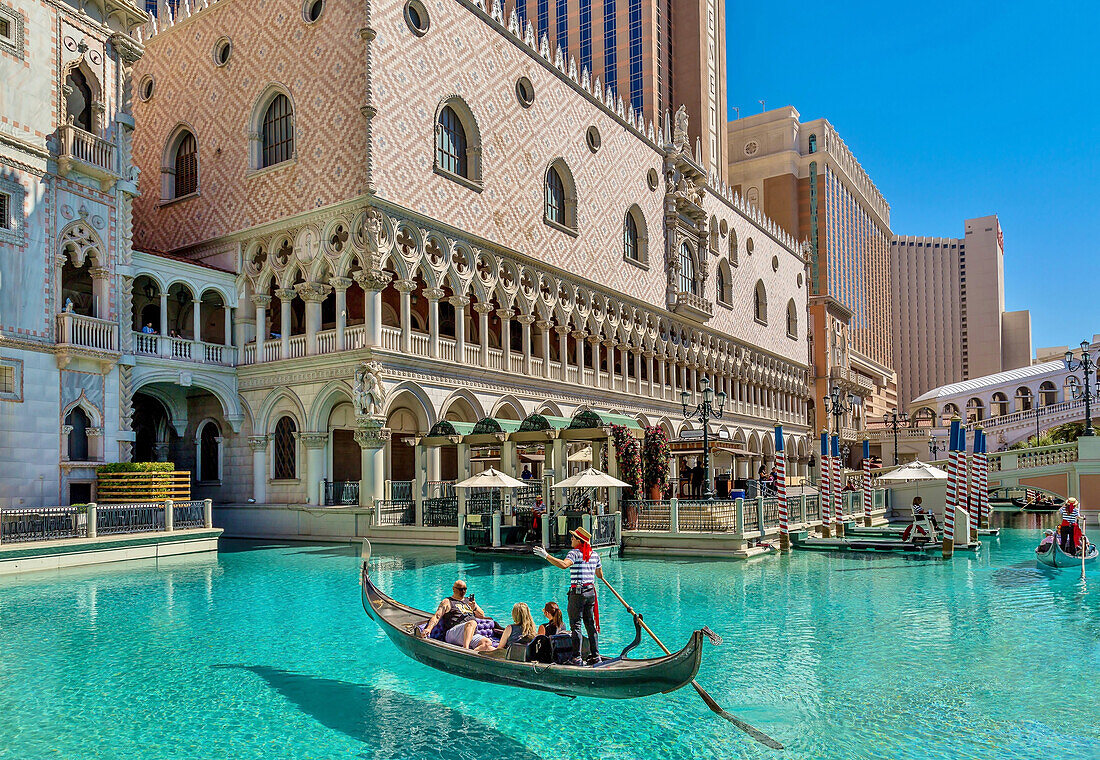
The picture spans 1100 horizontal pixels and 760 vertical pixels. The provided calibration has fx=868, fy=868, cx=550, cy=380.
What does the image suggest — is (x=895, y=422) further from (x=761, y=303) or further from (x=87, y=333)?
(x=87, y=333)

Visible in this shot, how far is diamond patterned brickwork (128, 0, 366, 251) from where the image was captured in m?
24.0

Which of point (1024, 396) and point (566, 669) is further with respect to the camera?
point (1024, 396)

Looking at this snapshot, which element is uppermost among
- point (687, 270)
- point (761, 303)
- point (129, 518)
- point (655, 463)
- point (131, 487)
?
point (687, 270)

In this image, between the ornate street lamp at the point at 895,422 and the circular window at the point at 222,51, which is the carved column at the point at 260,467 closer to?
the circular window at the point at 222,51

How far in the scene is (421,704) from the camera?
826 cm

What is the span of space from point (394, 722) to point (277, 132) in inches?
883

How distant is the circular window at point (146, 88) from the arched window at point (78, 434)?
13.8m

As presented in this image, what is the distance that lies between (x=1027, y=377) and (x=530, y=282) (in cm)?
4656

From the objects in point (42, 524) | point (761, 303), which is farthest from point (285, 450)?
point (761, 303)

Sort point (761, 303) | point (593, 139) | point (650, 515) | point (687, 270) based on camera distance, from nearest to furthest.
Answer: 1. point (650, 515)
2. point (593, 139)
3. point (687, 270)
4. point (761, 303)

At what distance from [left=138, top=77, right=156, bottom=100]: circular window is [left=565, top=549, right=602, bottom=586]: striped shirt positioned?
2750 centimetres

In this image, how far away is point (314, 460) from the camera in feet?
79.9

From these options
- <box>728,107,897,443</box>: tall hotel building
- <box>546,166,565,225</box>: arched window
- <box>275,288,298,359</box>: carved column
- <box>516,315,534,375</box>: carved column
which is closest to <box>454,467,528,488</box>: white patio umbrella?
<box>275,288,298,359</box>: carved column

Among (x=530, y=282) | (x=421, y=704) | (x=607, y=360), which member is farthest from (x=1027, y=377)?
(x=421, y=704)
